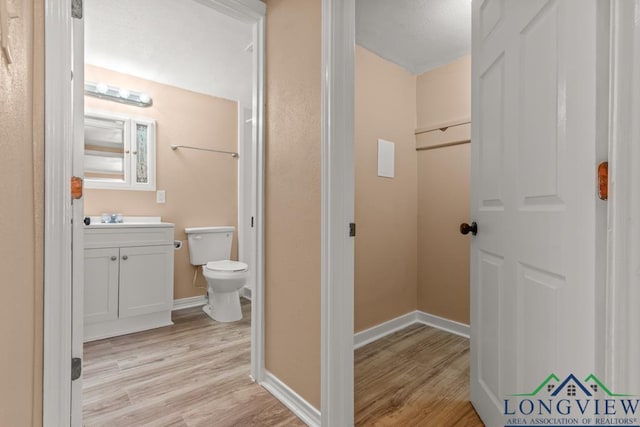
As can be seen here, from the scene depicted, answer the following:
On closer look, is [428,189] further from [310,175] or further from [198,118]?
[198,118]

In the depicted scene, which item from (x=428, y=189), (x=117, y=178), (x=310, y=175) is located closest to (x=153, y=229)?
(x=117, y=178)

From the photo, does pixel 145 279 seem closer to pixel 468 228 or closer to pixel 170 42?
pixel 170 42

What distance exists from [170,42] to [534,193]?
2638mm

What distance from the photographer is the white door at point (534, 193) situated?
75 centimetres

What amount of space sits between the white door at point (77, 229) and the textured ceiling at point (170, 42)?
97cm

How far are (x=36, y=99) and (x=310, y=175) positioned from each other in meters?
1.05

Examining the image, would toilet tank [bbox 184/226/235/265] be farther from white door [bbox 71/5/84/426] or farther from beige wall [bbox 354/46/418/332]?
white door [bbox 71/5/84/426]

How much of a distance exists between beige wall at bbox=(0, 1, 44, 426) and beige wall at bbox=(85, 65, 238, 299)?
1911mm

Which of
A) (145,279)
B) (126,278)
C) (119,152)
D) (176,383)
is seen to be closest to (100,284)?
(126,278)

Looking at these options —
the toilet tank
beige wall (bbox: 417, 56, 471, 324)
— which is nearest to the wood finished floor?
beige wall (bbox: 417, 56, 471, 324)

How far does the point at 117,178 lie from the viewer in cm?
280

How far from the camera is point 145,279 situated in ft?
8.32

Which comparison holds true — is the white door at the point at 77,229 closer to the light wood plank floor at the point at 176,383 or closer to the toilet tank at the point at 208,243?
the light wood plank floor at the point at 176,383

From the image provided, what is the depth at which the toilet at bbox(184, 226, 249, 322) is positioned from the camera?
2.66 m
